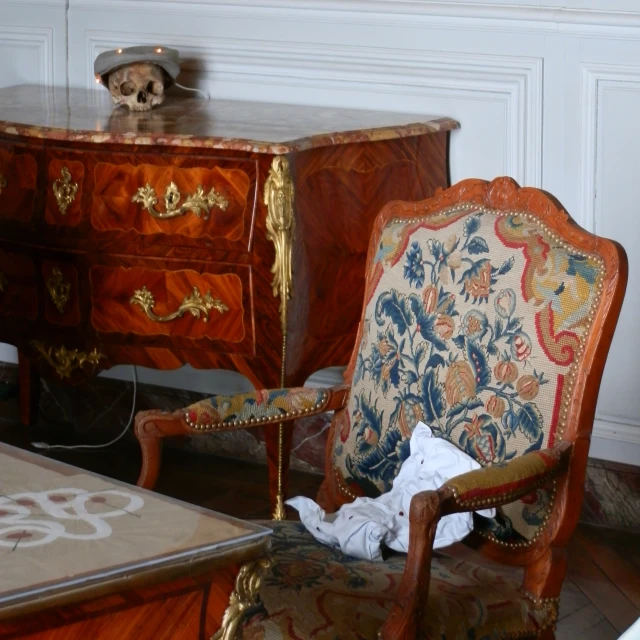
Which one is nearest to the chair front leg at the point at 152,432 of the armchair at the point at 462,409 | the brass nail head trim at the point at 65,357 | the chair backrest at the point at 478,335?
the armchair at the point at 462,409

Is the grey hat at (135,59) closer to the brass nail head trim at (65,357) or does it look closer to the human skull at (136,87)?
the human skull at (136,87)

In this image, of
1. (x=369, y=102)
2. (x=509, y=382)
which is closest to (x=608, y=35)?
(x=369, y=102)

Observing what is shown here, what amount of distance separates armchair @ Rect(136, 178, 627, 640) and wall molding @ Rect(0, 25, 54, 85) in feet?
6.65

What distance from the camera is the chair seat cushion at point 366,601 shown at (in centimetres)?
160

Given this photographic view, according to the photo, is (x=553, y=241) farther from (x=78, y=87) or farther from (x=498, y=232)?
(x=78, y=87)

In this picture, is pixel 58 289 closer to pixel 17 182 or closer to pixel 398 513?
pixel 17 182

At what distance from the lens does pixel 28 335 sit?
3.04m

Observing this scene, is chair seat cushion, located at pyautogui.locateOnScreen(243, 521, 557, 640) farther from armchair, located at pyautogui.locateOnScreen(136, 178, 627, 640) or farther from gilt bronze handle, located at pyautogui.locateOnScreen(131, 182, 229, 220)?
gilt bronze handle, located at pyautogui.locateOnScreen(131, 182, 229, 220)

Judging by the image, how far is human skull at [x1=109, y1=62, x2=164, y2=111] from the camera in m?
3.16

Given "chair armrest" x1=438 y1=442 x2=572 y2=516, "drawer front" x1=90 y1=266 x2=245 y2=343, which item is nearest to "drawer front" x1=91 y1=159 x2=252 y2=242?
"drawer front" x1=90 y1=266 x2=245 y2=343

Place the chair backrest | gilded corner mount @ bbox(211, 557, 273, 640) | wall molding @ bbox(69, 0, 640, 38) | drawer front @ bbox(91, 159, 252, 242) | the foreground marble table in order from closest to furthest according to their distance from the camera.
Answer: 1. the foreground marble table
2. gilded corner mount @ bbox(211, 557, 273, 640)
3. the chair backrest
4. drawer front @ bbox(91, 159, 252, 242)
5. wall molding @ bbox(69, 0, 640, 38)

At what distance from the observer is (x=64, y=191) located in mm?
2852

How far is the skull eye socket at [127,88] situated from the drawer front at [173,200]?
453mm

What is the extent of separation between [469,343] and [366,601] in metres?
0.46
